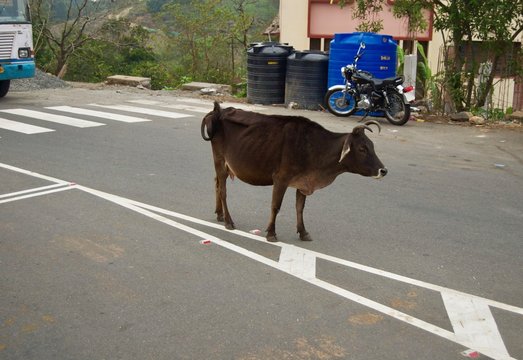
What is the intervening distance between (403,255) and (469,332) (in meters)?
1.71

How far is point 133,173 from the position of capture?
32.9 feet

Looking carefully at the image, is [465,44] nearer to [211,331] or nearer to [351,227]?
[351,227]

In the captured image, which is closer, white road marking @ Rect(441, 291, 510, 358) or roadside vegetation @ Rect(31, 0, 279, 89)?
white road marking @ Rect(441, 291, 510, 358)

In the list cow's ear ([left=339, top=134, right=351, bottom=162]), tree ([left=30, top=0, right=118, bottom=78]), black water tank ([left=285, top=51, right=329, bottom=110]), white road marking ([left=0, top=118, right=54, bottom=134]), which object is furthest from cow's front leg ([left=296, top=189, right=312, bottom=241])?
tree ([left=30, top=0, right=118, bottom=78])

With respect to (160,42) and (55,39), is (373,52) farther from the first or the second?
(160,42)

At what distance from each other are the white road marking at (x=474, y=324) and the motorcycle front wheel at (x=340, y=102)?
10.4 meters

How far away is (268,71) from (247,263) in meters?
12.0

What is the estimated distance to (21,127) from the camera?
13.7 meters

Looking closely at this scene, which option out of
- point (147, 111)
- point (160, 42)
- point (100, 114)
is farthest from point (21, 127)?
point (160, 42)

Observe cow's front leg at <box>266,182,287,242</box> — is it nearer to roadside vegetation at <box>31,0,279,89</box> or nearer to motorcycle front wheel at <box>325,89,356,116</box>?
motorcycle front wheel at <box>325,89,356,116</box>

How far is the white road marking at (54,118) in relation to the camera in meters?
14.1

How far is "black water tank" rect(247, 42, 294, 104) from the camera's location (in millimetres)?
17812

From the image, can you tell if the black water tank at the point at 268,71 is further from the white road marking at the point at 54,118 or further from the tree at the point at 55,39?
the tree at the point at 55,39

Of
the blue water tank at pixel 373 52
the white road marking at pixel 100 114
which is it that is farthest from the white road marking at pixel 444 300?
the blue water tank at pixel 373 52
